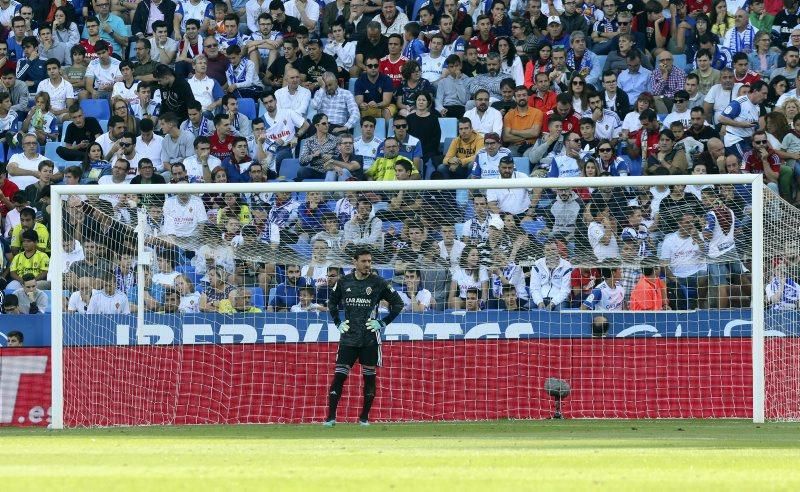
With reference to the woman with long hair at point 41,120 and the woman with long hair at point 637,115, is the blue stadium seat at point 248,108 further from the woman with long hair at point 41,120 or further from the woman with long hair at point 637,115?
the woman with long hair at point 637,115

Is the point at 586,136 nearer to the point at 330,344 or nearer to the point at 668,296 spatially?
the point at 668,296

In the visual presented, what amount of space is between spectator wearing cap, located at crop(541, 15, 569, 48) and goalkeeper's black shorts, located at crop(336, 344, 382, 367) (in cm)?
836

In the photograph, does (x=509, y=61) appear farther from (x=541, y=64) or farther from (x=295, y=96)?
(x=295, y=96)

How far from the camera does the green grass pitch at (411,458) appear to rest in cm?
922

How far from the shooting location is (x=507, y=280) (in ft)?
60.0

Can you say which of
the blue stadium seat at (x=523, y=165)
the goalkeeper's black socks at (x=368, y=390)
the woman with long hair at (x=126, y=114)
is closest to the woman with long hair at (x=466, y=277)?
the goalkeeper's black socks at (x=368, y=390)

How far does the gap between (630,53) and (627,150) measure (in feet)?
6.81

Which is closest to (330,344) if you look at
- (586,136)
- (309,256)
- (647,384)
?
(309,256)

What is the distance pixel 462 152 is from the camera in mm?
21469

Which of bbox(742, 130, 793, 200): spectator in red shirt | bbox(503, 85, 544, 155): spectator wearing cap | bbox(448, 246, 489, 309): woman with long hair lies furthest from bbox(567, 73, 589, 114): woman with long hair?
bbox(448, 246, 489, 309): woman with long hair

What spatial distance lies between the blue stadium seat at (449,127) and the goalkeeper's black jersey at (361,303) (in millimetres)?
6031

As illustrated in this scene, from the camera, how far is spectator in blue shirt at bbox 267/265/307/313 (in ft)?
60.7

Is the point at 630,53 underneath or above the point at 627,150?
above

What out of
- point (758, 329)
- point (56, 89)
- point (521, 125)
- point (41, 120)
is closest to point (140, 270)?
point (521, 125)
